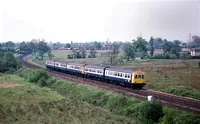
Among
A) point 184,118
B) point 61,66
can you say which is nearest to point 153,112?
point 184,118

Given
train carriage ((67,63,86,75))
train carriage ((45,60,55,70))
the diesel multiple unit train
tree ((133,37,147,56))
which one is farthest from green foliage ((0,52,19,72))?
tree ((133,37,147,56))

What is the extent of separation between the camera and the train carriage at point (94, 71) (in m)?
39.9

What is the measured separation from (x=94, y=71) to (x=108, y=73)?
16.0ft

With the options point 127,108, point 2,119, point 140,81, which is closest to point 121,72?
point 140,81

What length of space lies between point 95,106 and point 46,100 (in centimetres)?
634

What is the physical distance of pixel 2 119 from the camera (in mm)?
23531

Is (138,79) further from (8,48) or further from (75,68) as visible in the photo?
(8,48)

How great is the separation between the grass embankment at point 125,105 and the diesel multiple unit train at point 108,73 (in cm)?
423

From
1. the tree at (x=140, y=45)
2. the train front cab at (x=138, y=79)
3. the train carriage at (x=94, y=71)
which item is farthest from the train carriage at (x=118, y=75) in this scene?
the tree at (x=140, y=45)

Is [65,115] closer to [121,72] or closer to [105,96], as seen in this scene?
[105,96]

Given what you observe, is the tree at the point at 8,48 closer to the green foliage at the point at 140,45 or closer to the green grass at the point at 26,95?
the green foliage at the point at 140,45

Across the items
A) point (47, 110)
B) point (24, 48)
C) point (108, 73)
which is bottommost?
point (47, 110)

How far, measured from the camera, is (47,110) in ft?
87.2

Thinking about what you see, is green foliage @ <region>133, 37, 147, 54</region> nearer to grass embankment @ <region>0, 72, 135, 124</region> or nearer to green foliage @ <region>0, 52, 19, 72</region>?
green foliage @ <region>0, 52, 19, 72</region>
